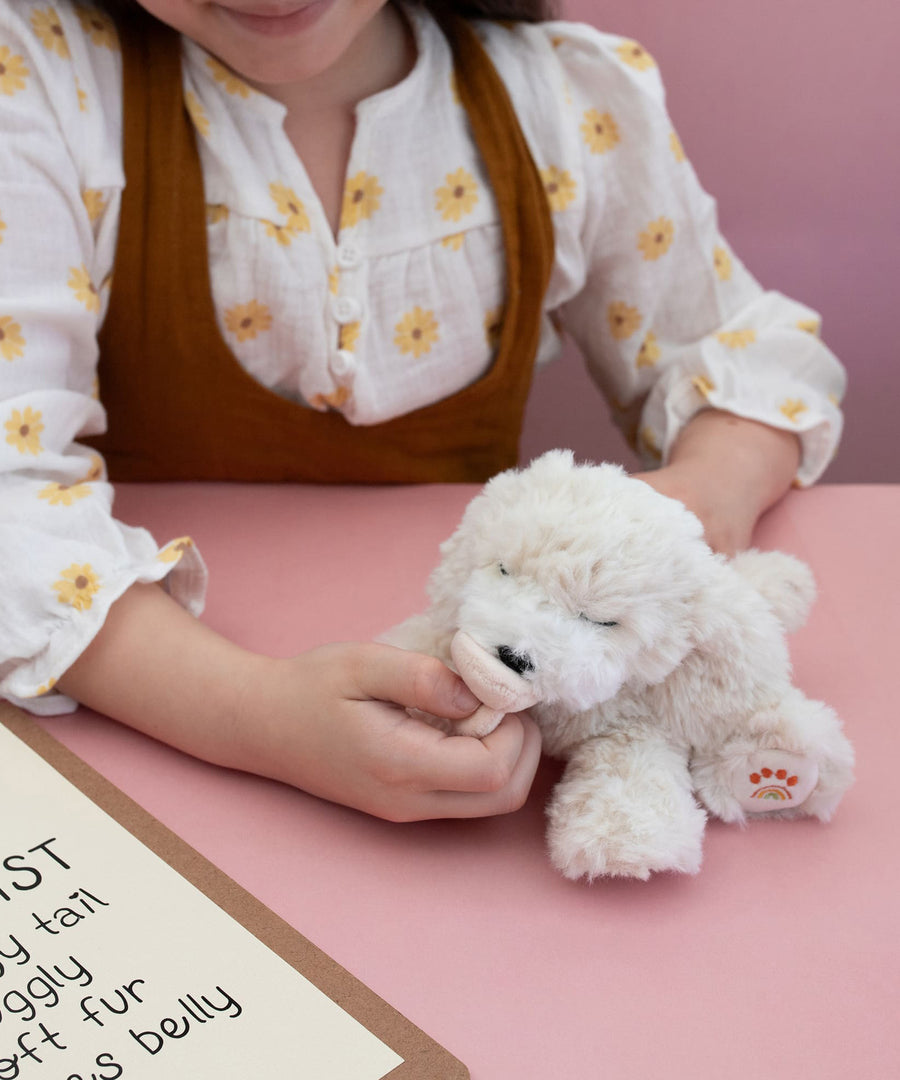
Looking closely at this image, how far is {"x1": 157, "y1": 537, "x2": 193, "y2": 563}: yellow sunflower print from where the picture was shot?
22.0 inches

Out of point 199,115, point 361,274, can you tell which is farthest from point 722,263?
point 199,115

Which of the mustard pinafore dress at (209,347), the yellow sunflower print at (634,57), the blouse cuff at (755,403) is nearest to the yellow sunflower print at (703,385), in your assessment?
the blouse cuff at (755,403)

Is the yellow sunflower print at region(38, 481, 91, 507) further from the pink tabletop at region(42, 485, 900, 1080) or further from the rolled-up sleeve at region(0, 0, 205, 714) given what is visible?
the pink tabletop at region(42, 485, 900, 1080)

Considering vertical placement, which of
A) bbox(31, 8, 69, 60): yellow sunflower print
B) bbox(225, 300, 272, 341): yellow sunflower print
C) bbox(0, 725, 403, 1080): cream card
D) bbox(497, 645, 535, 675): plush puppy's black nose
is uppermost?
bbox(31, 8, 69, 60): yellow sunflower print

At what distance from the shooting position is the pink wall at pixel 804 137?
912 mm

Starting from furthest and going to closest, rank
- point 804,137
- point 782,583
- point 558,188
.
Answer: point 804,137 < point 558,188 < point 782,583

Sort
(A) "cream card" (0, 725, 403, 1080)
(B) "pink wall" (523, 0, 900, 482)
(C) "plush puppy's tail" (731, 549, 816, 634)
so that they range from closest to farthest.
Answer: (A) "cream card" (0, 725, 403, 1080), (C) "plush puppy's tail" (731, 549, 816, 634), (B) "pink wall" (523, 0, 900, 482)

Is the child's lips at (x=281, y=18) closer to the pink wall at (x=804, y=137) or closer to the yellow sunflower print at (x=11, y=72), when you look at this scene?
the yellow sunflower print at (x=11, y=72)

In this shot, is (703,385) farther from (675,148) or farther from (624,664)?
(624,664)

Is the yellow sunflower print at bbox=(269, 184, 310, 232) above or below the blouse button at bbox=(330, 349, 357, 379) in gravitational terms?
above

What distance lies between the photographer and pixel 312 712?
0.47 m

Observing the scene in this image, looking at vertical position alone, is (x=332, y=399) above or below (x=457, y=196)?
below

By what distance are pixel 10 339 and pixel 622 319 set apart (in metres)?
0.42

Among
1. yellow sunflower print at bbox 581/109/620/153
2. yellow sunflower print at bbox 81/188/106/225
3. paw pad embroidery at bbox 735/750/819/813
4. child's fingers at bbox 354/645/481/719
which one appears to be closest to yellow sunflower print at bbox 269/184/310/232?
yellow sunflower print at bbox 81/188/106/225
